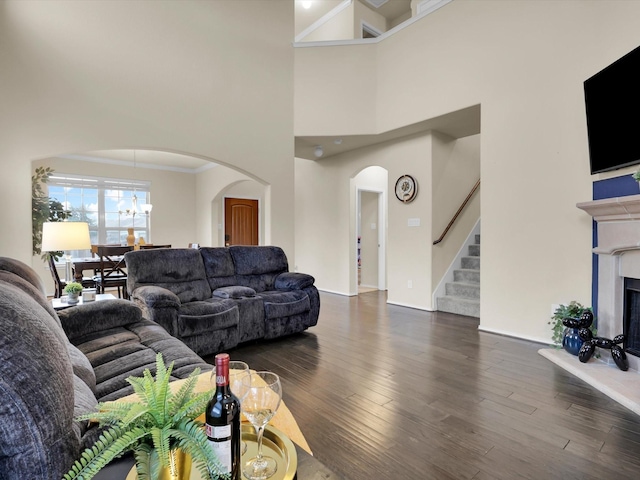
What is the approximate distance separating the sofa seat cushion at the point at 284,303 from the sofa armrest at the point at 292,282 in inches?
3.1

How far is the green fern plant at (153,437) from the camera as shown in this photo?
677 millimetres

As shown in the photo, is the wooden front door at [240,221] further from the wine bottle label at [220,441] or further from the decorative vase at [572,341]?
the wine bottle label at [220,441]

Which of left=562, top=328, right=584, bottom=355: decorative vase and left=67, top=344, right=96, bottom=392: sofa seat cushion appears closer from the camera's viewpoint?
left=67, top=344, right=96, bottom=392: sofa seat cushion

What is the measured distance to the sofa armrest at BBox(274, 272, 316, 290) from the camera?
409cm

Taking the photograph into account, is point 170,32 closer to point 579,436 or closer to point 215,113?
point 215,113

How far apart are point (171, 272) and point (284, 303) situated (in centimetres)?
122

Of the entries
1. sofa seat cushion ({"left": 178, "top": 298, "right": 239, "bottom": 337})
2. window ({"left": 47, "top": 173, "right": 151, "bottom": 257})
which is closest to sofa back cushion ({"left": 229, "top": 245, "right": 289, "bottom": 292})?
sofa seat cushion ({"left": 178, "top": 298, "right": 239, "bottom": 337})

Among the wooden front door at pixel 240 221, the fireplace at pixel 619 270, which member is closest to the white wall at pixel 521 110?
the fireplace at pixel 619 270

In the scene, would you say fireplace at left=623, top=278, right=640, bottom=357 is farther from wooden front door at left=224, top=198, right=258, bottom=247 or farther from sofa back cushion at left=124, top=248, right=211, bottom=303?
wooden front door at left=224, top=198, right=258, bottom=247

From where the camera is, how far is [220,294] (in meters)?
3.69

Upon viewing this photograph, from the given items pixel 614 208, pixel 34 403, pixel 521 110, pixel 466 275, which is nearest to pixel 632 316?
pixel 614 208

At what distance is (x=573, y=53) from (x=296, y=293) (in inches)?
146

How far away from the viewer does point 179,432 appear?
72 centimetres

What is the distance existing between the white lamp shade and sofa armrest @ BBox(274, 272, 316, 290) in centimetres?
202
